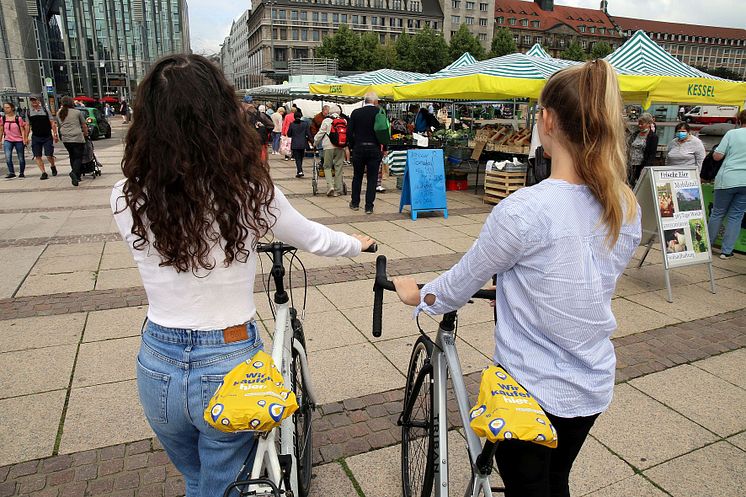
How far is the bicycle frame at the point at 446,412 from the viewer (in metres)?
1.52

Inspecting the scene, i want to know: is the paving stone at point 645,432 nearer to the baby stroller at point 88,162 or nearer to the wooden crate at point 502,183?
the wooden crate at point 502,183

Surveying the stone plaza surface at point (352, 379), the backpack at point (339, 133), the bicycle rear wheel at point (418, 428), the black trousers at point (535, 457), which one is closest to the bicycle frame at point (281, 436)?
the bicycle rear wheel at point (418, 428)

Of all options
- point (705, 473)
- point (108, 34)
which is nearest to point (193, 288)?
point (705, 473)

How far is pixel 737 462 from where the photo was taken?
9.30ft

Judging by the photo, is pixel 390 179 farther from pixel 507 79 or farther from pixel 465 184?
pixel 507 79

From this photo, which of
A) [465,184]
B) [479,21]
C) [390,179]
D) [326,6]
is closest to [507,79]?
[465,184]

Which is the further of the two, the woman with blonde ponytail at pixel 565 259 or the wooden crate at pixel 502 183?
the wooden crate at pixel 502 183

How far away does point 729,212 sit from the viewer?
6.72 metres

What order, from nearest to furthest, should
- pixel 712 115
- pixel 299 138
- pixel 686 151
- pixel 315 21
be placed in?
pixel 686 151 → pixel 299 138 → pixel 712 115 → pixel 315 21

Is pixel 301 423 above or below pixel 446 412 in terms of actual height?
below

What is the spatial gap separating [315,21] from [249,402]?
348 ft

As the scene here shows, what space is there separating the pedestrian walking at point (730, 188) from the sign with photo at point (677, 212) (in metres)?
1.15

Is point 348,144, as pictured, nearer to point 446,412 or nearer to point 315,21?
point 446,412

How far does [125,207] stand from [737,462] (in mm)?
3333
